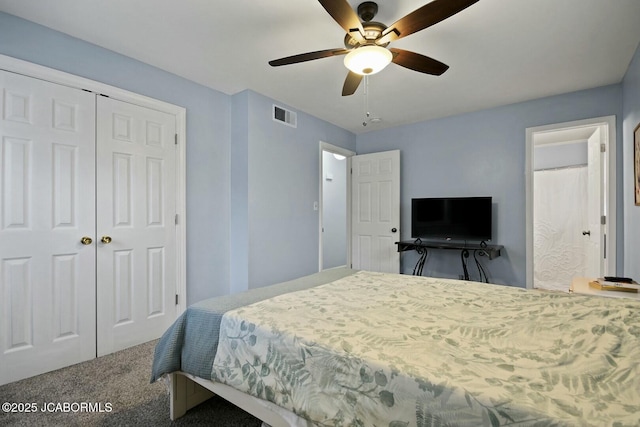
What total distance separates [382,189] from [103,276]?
11.4ft

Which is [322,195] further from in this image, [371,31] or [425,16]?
Answer: [425,16]

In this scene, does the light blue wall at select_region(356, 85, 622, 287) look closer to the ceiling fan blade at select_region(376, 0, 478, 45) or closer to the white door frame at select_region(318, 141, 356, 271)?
the white door frame at select_region(318, 141, 356, 271)

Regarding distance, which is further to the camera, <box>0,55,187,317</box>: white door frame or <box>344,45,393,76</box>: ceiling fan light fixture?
<box>0,55,187,317</box>: white door frame

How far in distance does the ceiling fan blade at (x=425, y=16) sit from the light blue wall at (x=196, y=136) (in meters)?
2.04

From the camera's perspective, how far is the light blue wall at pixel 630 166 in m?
2.54

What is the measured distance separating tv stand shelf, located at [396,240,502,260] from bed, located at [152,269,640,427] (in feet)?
6.24

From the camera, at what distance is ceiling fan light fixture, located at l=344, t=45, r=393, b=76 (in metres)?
1.87

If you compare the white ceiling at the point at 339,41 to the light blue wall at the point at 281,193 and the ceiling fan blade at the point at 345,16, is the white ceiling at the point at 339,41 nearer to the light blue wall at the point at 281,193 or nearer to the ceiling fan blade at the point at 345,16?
the ceiling fan blade at the point at 345,16

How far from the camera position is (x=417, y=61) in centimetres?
210

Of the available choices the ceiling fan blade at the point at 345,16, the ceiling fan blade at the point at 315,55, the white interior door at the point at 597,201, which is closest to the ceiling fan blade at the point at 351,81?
the ceiling fan blade at the point at 315,55

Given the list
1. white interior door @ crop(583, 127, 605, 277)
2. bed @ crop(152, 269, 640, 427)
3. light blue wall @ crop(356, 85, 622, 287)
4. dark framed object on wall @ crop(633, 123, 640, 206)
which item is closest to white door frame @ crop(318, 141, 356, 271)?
light blue wall @ crop(356, 85, 622, 287)

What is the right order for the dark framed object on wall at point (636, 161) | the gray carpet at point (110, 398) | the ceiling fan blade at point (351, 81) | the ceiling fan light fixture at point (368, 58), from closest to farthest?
the gray carpet at point (110, 398), the ceiling fan light fixture at point (368, 58), the ceiling fan blade at point (351, 81), the dark framed object on wall at point (636, 161)

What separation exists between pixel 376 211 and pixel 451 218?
108cm

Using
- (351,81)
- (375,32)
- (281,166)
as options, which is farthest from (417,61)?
(281,166)
